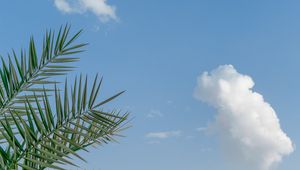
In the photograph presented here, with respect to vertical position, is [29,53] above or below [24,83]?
above

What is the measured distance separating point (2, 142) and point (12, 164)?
0.87 m

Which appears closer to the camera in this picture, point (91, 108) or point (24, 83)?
point (91, 108)

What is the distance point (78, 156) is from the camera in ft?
8.12

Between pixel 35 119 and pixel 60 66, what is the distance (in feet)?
3.48

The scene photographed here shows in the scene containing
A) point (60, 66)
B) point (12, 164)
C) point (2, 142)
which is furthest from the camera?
point (60, 66)

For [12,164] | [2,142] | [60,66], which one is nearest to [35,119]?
[12,164]

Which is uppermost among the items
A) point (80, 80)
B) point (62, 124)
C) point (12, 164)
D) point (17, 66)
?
point (17, 66)

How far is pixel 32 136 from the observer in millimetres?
2371

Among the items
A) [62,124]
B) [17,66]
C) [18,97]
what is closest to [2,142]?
[18,97]

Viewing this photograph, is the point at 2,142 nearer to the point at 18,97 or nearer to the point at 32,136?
the point at 18,97

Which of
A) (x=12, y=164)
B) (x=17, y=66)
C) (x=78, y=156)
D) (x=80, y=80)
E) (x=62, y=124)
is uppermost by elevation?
(x=17, y=66)

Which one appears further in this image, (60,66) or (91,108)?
(60,66)

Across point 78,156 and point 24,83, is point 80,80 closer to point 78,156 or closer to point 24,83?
point 78,156

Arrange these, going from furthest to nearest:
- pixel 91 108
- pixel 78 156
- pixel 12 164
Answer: pixel 91 108, pixel 78 156, pixel 12 164
